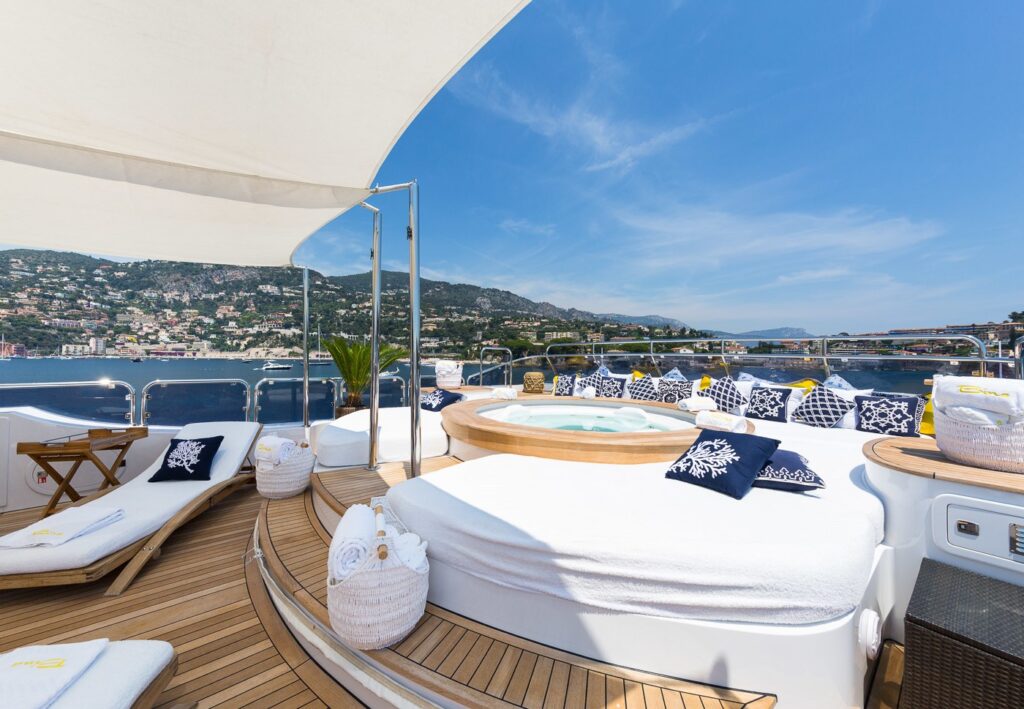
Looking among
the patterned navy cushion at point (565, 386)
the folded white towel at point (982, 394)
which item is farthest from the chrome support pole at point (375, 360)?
the patterned navy cushion at point (565, 386)

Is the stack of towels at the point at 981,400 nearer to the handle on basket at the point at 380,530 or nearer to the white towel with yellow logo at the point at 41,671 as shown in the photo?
the handle on basket at the point at 380,530

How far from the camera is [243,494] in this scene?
11.2ft

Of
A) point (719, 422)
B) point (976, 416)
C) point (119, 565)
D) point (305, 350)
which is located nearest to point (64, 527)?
point (119, 565)

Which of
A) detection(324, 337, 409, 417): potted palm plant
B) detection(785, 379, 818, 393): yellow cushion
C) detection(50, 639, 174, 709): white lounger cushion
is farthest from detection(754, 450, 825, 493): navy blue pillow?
detection(324, 337, 409, 417): potted palm plant

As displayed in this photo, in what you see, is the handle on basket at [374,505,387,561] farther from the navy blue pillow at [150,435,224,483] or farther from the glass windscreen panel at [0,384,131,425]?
the glass windscreen panel at [0,384,131,425]

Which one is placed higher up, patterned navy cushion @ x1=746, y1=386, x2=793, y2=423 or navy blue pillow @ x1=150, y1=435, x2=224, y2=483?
patterned navy cushion @ x1=746, y1=386, x2=793, y2=423

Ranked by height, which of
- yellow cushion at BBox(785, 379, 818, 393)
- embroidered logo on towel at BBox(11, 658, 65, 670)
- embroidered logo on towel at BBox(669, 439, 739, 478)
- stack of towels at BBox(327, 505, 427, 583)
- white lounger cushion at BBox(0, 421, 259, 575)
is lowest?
white lounger cushion at BBox(0, 421, 259, 575)

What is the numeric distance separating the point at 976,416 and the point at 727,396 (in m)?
2.92

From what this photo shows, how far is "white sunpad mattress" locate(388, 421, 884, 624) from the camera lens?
3.98ft

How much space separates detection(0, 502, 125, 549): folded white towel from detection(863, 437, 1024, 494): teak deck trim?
3986 mm

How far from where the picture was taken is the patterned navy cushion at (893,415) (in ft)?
10.0

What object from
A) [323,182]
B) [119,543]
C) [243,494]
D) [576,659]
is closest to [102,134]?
[323,182]

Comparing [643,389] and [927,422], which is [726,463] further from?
[643,389]

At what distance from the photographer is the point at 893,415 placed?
3.12 metres
